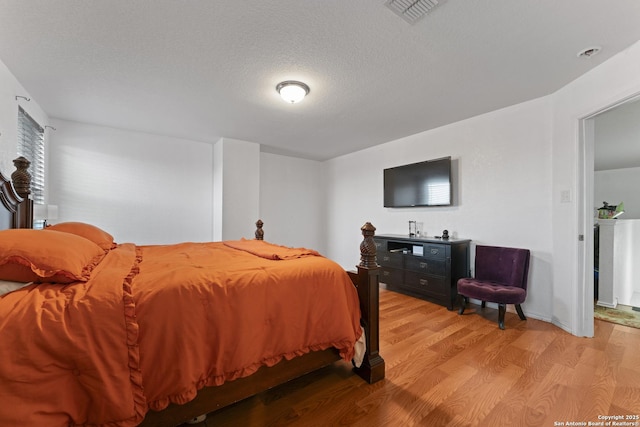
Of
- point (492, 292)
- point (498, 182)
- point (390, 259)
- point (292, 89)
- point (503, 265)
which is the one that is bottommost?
point (492, 292)

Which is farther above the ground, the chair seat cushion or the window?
the window

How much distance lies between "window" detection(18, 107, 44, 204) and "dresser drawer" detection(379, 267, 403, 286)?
4.26 metres

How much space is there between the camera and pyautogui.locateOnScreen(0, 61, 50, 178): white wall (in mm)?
2309

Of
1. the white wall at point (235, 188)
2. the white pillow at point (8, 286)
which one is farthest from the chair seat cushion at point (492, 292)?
the white pillow at point (8, 286)

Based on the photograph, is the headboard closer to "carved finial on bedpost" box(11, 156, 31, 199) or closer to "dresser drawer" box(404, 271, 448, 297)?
"carved finial on bedpost" box(11, 156, 31, 199)

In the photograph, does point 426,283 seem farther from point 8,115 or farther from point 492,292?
point 8,115

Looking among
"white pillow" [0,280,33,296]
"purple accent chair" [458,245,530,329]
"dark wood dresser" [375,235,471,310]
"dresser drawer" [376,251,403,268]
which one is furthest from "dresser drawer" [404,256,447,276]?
"white pillow" [0,280,33,296]

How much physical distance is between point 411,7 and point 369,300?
1895mm

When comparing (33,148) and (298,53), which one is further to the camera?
(33,148)

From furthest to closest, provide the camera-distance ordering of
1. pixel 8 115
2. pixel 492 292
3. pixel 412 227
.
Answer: pixel 412 227 → pixel 492 292 → pixel 8 115

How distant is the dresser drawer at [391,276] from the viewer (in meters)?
3.85

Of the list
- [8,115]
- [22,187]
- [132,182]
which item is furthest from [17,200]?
[132,182]

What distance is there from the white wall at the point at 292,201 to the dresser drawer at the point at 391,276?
2149 millimetres

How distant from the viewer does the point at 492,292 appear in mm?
2680
